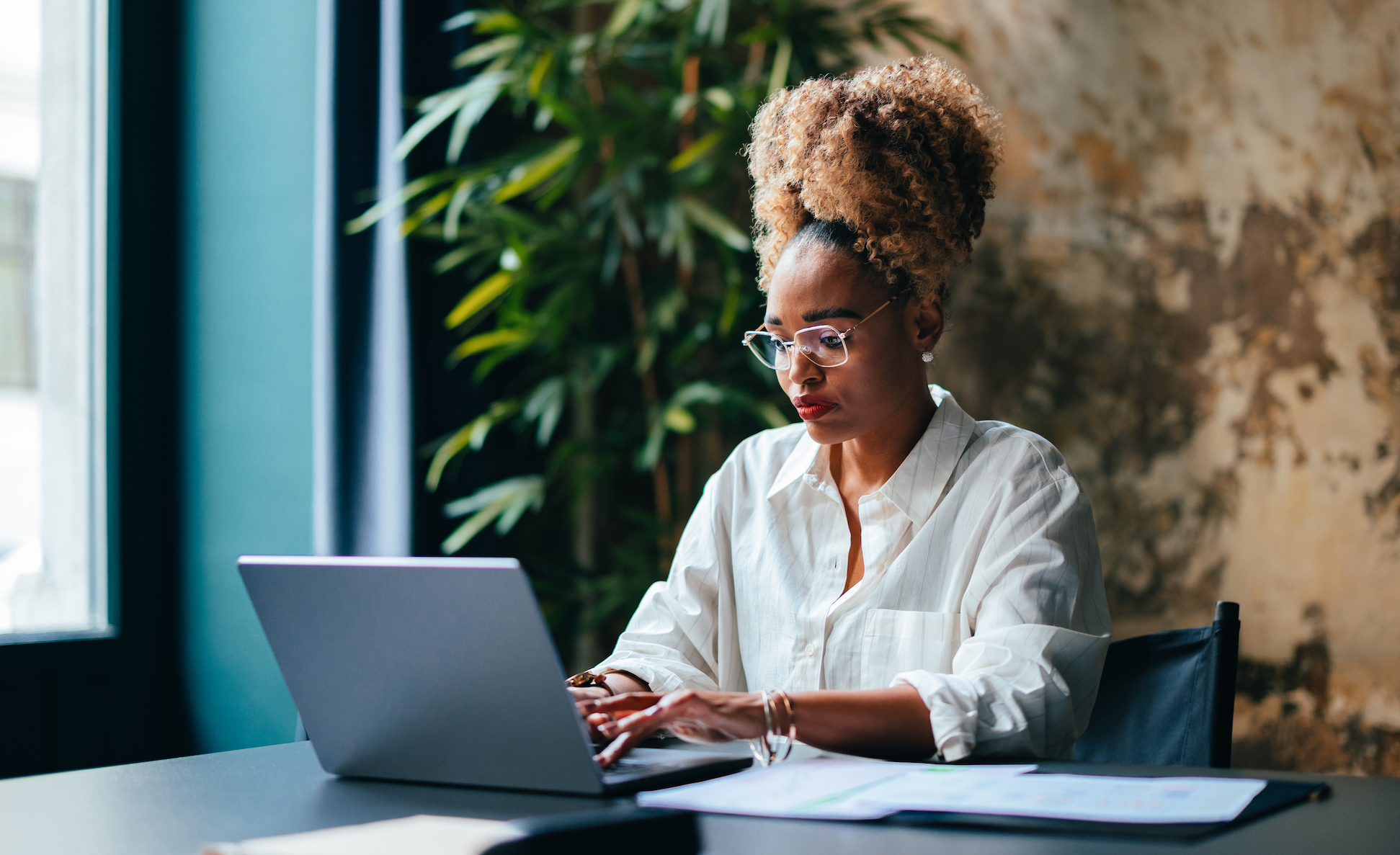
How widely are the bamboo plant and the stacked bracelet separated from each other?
135 centimetres

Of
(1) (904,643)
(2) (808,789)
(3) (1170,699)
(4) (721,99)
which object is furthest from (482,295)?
(2) (808,789)

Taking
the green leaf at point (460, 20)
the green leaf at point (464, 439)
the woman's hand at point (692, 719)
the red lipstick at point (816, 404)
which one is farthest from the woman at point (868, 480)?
the green leaf at point (460, 20)

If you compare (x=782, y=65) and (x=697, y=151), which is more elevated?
(x=782, y=65)

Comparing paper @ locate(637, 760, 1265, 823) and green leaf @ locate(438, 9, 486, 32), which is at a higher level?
green leaf @ locate(438, 9, 486, 32)

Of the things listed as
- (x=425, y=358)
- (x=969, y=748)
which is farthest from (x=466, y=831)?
(x=425, y=358)

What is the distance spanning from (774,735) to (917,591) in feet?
1.36

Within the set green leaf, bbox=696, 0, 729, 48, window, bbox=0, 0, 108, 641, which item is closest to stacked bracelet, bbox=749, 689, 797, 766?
green leaf, bbox=696, 0, 729, 48

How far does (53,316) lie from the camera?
247cm

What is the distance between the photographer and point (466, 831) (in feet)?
2.39

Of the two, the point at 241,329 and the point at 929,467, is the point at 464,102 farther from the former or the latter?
the point at 929,467

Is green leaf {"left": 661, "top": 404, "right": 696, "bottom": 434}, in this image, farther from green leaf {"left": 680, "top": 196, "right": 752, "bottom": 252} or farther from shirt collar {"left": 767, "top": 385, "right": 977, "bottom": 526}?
shirt collar {"left": 767, "top": 385, "right": 977, "bottom": 526}

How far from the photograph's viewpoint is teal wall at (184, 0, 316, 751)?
2494mm

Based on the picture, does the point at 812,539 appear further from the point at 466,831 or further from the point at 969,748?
the point at 466,831

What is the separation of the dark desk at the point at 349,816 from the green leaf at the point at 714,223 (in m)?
1.44
